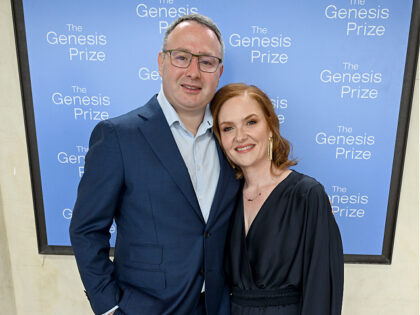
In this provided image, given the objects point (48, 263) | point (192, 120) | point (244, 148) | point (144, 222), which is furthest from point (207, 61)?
point (48, 263)

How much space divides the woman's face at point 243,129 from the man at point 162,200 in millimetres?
101

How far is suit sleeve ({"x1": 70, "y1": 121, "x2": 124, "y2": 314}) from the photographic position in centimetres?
124

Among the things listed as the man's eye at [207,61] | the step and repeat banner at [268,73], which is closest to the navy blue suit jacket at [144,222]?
the man's eye at [207,61]

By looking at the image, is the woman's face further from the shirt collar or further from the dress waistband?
the dress waistband

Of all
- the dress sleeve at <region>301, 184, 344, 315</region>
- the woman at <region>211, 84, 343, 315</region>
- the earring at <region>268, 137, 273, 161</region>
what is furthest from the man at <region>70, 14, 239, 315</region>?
the dress sleeve at <region>301, 184, 344, 315</region>

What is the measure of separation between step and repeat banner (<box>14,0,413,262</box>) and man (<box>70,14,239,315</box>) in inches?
21.2

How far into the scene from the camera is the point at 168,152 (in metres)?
1.28

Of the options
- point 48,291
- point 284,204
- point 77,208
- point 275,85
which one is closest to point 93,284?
point 77,208

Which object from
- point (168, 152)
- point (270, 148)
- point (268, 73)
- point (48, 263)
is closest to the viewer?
point (168, 152)

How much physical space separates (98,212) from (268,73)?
4.30 feet

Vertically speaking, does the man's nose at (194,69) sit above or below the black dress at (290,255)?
above

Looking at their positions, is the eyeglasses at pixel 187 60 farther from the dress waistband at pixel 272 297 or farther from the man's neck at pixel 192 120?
the dress waistband at pixel 272 297

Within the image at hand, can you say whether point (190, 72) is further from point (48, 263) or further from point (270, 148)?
point (48, 263)

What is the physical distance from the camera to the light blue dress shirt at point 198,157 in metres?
1.38
